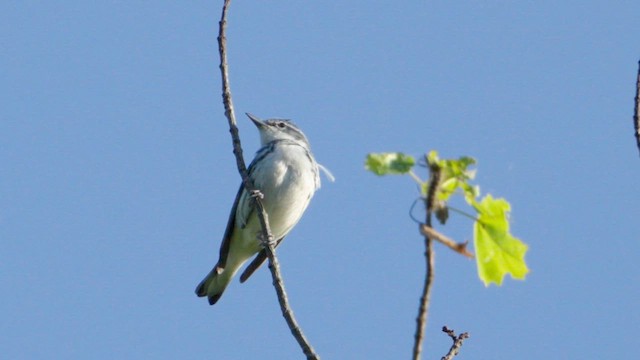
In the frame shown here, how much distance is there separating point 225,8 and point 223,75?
1.43ft

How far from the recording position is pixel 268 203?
382 inches

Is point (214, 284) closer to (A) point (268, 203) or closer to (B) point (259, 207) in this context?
(A) point (268, 203)

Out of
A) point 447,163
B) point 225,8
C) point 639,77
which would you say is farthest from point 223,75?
point 447,163

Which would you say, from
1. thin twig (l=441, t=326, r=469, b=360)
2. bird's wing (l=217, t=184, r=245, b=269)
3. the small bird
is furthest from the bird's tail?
thin twig (l=441, t=326, r=469, b=360)

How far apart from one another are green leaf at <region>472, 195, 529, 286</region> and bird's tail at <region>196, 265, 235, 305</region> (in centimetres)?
719

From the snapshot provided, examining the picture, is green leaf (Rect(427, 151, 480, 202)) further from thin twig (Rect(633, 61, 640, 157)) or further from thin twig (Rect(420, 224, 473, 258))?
thin twig (Rect(633, 61, 640, 157))

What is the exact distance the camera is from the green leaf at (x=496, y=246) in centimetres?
348

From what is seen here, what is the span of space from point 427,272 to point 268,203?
6453mm

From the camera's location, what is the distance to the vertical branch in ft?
10.5

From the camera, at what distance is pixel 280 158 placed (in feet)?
32.0

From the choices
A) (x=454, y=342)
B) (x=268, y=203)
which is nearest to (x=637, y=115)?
(x=454, y=342)

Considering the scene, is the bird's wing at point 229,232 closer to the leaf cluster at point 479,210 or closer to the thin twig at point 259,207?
the thin twig at point 259,207

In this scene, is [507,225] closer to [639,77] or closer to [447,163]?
[447,163]

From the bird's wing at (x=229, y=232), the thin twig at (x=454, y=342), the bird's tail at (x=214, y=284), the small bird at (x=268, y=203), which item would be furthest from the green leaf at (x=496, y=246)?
the bird's tail at (x=214, y=284)
